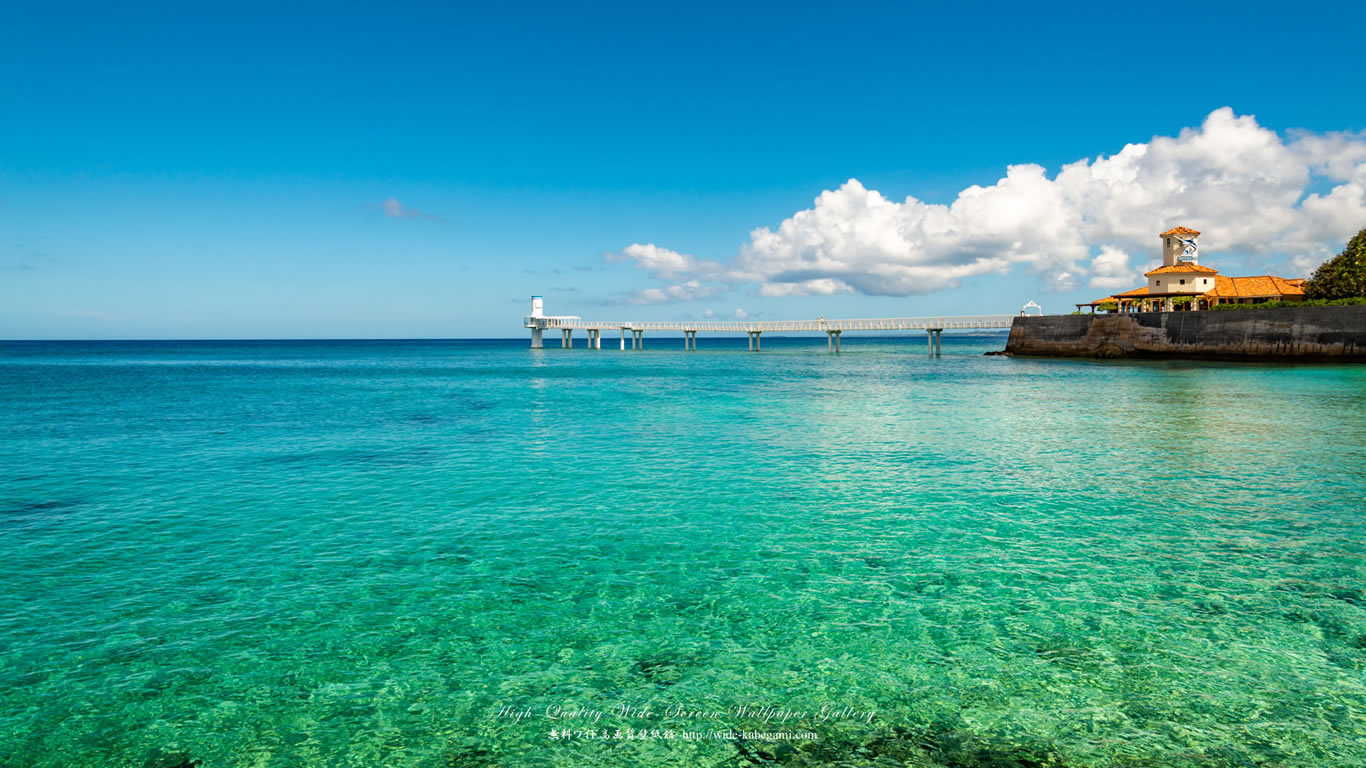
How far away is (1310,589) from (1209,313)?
2349 inches

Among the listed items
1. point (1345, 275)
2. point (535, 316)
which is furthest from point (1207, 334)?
point (535, 316)

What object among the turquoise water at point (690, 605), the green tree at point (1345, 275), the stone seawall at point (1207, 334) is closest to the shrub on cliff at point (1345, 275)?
the green tree at point (1345, 275)

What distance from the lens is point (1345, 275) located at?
5581 cm

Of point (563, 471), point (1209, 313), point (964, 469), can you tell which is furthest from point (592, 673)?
point (1209, 313)

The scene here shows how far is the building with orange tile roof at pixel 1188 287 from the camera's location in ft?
210

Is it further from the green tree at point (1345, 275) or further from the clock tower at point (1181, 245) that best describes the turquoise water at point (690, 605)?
the clock tower at point (1181, 245)

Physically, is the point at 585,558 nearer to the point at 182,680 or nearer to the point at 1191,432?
the point at 182,680

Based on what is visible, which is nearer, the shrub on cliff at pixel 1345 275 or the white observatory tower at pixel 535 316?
the shrub on cliff at pixel 1345 275

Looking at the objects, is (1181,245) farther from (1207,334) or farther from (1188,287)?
(1207,334)

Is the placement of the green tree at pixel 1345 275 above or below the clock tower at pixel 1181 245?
below

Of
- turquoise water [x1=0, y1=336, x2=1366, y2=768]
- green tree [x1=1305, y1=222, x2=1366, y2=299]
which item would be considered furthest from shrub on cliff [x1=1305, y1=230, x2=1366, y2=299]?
turquoise water [x1=0, y1=336, x2=1366, y2=768]

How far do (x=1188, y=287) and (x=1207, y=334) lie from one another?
12139 mm

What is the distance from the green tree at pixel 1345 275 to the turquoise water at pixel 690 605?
173 ft

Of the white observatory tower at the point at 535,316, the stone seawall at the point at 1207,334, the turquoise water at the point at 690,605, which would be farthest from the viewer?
the white observatory tower at the point at 535,316
